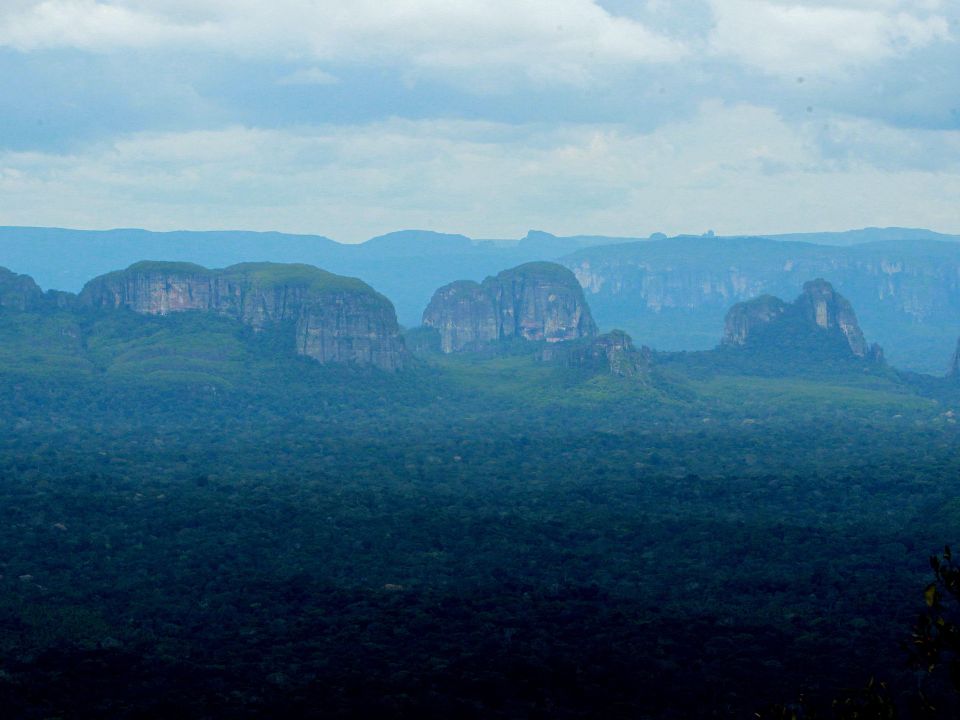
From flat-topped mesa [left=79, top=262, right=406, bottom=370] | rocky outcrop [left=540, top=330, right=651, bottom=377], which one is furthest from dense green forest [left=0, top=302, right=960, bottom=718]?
flat-topped mesa [left=79, top=262, right=406, bottom=370]

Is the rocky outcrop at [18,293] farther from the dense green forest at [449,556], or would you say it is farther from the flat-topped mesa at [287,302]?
the dense green forest at [449,556]

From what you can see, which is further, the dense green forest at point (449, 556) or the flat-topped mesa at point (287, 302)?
the flat-topped mesa at point (287, 302)

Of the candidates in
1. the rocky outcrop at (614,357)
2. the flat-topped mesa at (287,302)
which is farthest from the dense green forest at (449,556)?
the flat-topped mesa at (287,302)

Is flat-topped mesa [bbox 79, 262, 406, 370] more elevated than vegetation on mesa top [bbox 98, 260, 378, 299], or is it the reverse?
vegetation on mesa top [bbox 98, 260, 378, 299]

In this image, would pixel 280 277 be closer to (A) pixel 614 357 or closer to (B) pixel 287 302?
(B) pixel 287 302

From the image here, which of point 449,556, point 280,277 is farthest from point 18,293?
point 449,556

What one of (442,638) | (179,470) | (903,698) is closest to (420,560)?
(442,638)

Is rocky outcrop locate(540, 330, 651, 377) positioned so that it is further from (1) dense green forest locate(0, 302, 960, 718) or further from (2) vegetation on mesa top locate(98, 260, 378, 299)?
(2) vegetation on mesa top locate(98, 260, 378, 299)
